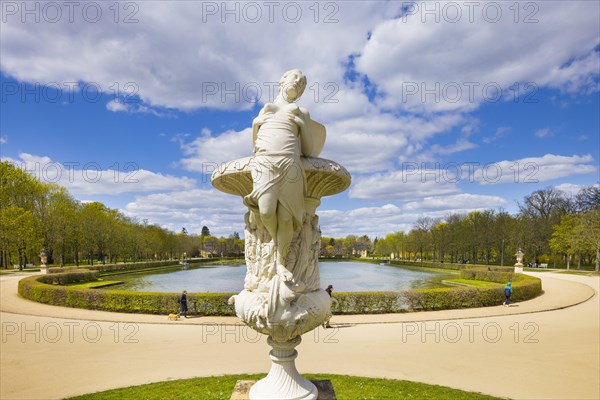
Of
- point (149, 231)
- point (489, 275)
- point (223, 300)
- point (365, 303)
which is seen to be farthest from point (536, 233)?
point (149, 231)

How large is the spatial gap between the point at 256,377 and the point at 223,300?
7617 millimetres

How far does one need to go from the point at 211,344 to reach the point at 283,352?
22.3ft

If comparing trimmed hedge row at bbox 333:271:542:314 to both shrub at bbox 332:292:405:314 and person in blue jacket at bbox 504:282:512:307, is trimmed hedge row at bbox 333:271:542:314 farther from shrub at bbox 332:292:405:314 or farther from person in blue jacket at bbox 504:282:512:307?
person in blue jacket at bbox 504:282:512:307

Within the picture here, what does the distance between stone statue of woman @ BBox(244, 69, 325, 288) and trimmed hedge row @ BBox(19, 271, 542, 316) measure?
10954 millimetres

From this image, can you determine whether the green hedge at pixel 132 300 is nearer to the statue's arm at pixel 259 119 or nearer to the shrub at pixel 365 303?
the shrub at pixel 365 303

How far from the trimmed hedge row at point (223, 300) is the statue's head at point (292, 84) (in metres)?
11.4

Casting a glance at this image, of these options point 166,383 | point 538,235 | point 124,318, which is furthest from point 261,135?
point 538,235

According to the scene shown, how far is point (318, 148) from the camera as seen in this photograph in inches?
187

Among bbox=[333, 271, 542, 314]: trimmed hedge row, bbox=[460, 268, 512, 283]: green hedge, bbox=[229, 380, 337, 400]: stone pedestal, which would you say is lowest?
bbox=[460, 268, 512, 283]: green hedge

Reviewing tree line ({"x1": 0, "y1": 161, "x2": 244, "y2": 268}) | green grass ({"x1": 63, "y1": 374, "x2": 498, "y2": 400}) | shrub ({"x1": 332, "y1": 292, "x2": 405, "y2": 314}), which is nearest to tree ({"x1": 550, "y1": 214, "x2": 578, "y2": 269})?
shrub ({"x1": 332, "y1": 292, "x2": 405, "y2": 314})

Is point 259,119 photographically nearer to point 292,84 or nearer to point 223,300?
point 292,84

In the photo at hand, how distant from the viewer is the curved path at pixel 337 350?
7.43 metres

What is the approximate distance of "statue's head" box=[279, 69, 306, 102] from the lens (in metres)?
4.45

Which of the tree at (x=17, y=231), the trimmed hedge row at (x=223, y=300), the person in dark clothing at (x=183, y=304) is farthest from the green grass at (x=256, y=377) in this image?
the tree at (x=17, y=231)
